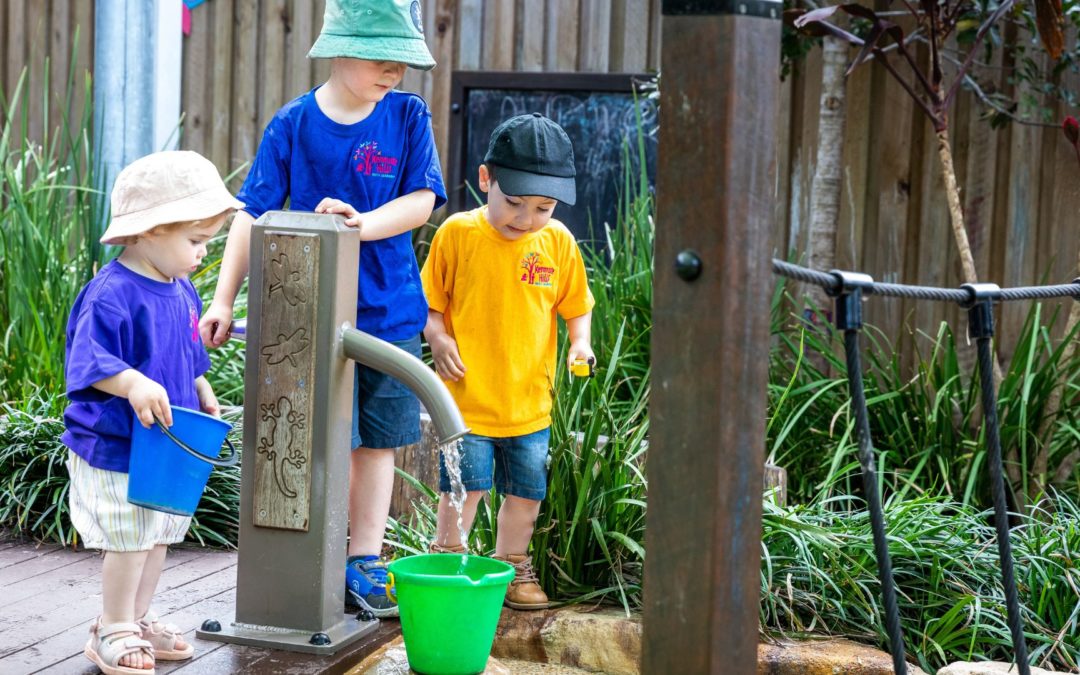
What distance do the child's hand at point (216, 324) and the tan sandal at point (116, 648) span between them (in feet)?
2.26

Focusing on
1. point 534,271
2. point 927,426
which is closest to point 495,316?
point 534,271

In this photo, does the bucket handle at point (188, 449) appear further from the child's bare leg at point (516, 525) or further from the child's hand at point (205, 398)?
the child's bare leg at point (516, 525)

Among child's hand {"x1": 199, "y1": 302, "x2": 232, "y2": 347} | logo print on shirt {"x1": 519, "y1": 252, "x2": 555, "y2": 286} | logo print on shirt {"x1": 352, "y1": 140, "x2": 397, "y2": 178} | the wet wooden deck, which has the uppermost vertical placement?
logo print on shirt {"x1": 352, "y1": 140, "x2": 397, "y2": 178}

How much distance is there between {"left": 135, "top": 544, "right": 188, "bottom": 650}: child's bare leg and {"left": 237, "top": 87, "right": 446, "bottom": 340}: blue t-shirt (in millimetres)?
750

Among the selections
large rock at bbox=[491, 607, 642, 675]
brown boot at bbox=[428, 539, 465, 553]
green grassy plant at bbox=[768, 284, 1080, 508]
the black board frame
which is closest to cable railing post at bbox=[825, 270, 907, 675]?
large rock at bbox=[491, 607, 642, 675]

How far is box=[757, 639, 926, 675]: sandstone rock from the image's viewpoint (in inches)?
115

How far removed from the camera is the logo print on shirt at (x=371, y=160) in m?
3.05

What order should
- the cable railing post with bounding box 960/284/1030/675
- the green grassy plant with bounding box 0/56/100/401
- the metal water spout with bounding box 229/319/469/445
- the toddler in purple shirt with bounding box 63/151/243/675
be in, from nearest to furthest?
the cable railing post with bounding box 960/284/1030/675
the toddler in purple shirt with bounding box 63/151/243/675
the metal water spout with bounding box 229/319/469/445
the green grassy plant with bounding box 0/56/100/401

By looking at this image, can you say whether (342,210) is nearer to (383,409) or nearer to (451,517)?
(383,409)

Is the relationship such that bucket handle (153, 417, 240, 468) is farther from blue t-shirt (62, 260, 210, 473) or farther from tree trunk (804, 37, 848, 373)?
tree trunk (804, 37, 848, 373)

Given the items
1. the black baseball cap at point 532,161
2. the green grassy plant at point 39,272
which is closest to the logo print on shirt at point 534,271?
the black baseball cap at point 532,161

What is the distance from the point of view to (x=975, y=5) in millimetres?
4520

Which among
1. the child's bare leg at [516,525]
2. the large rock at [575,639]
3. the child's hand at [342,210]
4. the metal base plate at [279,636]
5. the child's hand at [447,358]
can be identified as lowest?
the large rock at [575,639]

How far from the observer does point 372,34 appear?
9.77 feet
